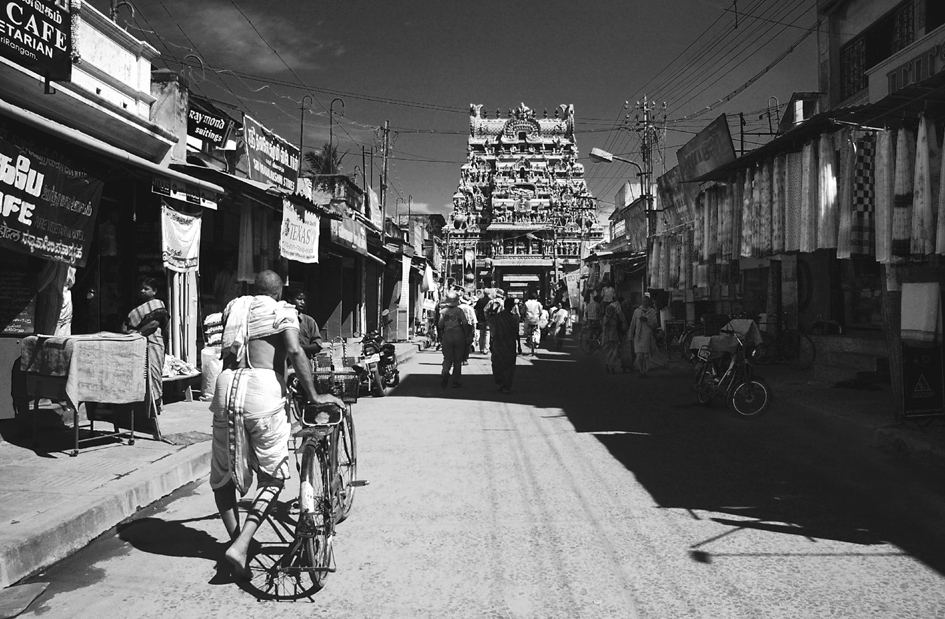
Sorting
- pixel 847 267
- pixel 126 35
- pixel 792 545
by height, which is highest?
pixel 126 35

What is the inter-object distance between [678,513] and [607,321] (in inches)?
478

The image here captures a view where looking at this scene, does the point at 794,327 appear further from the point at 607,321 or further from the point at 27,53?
the point at 27,53

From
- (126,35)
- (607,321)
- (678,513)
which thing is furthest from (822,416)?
(126,35)

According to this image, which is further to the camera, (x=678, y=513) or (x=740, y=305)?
(x=740, y=305)

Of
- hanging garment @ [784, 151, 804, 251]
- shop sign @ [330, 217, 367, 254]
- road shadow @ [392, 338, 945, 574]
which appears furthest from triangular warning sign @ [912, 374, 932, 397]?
shop sign @ [330, 217, 367, 254]

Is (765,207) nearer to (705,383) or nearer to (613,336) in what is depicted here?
(705,383)

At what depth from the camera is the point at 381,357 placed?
12.4 meters

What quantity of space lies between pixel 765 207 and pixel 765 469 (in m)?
5.80

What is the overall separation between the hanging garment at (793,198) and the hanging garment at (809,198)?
0.26 metres

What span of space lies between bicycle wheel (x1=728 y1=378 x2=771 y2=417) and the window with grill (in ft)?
23.5

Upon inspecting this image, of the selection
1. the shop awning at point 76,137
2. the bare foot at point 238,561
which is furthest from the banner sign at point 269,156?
the bare foot at point 238,561

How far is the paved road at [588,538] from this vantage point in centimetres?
344

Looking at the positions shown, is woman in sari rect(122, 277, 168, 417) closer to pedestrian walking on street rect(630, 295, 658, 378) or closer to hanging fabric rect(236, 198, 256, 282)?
hanging fabric rect(236, 198, 256, 282)

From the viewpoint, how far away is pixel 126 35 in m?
9.52
